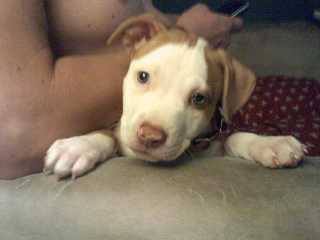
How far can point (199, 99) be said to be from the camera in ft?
4.59

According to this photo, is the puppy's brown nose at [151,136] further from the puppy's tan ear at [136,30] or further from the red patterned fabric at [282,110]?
the red patterned fabric at [282,110]

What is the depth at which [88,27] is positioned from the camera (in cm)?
153

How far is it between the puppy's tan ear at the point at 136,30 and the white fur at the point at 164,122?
0.10m

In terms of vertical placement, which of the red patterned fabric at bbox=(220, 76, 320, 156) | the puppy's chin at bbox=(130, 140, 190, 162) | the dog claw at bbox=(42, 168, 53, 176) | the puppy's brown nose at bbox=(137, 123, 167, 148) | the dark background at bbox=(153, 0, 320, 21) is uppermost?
the puppy's brown nose at bbox=(137, 123, 167, 148)

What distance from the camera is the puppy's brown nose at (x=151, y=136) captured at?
1.24m

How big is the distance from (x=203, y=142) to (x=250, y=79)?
0.73 feet

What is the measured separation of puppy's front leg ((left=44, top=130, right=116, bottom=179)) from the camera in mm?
1224

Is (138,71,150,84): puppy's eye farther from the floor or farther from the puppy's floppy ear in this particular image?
the floor

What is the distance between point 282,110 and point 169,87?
90 centimetres

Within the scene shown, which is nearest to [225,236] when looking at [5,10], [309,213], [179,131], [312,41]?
[309,213]

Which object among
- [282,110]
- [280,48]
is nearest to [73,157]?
[282,110]

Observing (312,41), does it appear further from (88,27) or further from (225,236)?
(225,236)

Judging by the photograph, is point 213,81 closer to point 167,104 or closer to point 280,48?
point 167,104

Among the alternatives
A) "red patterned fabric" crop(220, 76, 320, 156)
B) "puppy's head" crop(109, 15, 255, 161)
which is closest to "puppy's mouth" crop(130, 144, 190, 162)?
"puppy's head" crop(109, 15, 255, 161)
